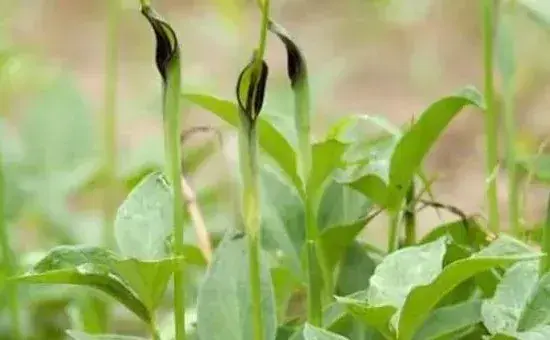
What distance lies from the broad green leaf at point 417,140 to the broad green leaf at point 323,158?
19mm

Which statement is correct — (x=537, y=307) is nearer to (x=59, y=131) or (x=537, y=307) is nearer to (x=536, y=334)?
(x=536, y=334)

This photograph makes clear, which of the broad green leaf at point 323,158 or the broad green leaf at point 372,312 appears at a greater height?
the broad green leaf at point 323,158

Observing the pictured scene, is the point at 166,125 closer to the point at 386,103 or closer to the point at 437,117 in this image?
A: the point at 437,117

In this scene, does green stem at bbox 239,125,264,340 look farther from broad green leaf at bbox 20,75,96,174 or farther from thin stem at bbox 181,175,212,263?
broad green leaf at bbox 20,75,96,174

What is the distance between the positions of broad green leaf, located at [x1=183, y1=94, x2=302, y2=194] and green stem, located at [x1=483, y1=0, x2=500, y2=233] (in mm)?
71

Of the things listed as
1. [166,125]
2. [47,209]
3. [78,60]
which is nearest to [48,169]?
[47,209]

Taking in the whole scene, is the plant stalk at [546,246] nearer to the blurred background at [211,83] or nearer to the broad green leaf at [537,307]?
the broad green leaf at [537,307]

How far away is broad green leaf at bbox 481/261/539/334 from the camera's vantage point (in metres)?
0.34

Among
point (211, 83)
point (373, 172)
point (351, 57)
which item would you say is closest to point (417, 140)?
point (373, 172)

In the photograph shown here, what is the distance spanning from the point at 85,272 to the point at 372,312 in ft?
0.27

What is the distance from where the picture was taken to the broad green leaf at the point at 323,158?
0.41 meters

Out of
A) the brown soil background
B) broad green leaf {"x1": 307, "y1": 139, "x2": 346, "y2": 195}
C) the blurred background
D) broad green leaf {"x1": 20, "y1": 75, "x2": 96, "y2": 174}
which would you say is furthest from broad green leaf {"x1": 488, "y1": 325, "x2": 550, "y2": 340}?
the brown soil background

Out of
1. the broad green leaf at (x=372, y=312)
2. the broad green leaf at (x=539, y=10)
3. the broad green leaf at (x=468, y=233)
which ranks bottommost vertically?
the broad green leaf at (x=372, y=312)

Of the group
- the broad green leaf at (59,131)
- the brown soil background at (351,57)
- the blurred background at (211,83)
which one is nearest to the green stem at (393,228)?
the blurred background at (211,83)
